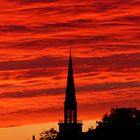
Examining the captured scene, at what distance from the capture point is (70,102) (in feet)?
636

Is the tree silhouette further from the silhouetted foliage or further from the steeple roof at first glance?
the steeple roof

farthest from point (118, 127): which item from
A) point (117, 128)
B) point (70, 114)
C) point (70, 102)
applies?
point (70, 102)

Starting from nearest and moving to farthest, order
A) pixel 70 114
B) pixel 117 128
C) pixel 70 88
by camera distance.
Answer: pixel 117 128 → pixel 70 114 → pixel 70 88

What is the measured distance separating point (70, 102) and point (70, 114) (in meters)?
6.08

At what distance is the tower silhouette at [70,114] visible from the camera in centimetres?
18250

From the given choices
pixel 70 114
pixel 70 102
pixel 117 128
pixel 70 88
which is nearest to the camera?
pixel 117 128

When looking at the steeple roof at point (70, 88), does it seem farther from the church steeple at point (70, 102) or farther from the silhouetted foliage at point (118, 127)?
the silhouetted foliage at point (118, 127)

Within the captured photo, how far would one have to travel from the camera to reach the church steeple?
18650 centimetres

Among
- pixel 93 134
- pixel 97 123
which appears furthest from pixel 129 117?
pixel 93 134

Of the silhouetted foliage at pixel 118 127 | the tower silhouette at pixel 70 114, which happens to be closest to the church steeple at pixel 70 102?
the tower silhouette at pixel 70 114

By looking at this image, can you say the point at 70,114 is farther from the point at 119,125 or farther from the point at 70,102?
the point at 119,125

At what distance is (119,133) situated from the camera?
6191 inches

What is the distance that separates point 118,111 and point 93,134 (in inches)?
1532

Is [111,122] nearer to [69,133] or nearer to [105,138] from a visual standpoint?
[69,133]
